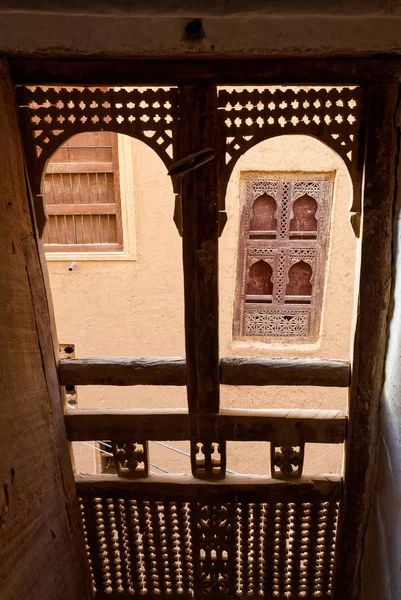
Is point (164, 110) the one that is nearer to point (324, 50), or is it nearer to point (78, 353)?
point (324, 50)

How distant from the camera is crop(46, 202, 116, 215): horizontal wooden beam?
4.67 m

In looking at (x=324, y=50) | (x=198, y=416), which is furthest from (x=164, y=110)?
(x=198, y=416)

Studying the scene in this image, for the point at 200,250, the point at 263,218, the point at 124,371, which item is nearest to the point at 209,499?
the point at 124,371

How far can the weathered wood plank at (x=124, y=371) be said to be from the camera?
7.56 feet

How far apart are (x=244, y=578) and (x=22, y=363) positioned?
1.89 m

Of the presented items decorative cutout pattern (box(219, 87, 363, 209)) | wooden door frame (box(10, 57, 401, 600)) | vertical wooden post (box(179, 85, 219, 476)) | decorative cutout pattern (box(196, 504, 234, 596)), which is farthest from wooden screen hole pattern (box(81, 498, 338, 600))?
decorative cutout pattern (box(219, 87, 363, 209))

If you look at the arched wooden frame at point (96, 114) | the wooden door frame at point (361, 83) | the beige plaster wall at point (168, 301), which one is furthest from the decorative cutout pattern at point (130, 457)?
the beige plaster wall at point (168, 301)

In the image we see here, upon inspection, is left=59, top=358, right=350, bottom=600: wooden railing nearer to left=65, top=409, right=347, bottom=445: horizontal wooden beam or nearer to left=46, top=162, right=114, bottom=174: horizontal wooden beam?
left=65, top=409, right=347, bottom=445: horizontal wooden beam

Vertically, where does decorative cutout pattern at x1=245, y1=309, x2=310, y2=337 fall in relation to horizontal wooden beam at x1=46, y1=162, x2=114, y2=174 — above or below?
below

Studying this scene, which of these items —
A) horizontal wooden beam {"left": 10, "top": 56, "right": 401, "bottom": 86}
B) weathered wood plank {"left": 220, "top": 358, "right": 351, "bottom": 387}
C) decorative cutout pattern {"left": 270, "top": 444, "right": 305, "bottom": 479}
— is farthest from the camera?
decorative cutout pattern {"left": 270, "top": 444, "right": 305, "bottom": 479}

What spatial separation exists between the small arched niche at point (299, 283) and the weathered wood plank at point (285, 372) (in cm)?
273

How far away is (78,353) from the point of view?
17.3ft

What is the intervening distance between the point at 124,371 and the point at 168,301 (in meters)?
2.86

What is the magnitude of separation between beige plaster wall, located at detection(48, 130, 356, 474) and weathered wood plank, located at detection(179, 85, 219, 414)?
2.73 m
